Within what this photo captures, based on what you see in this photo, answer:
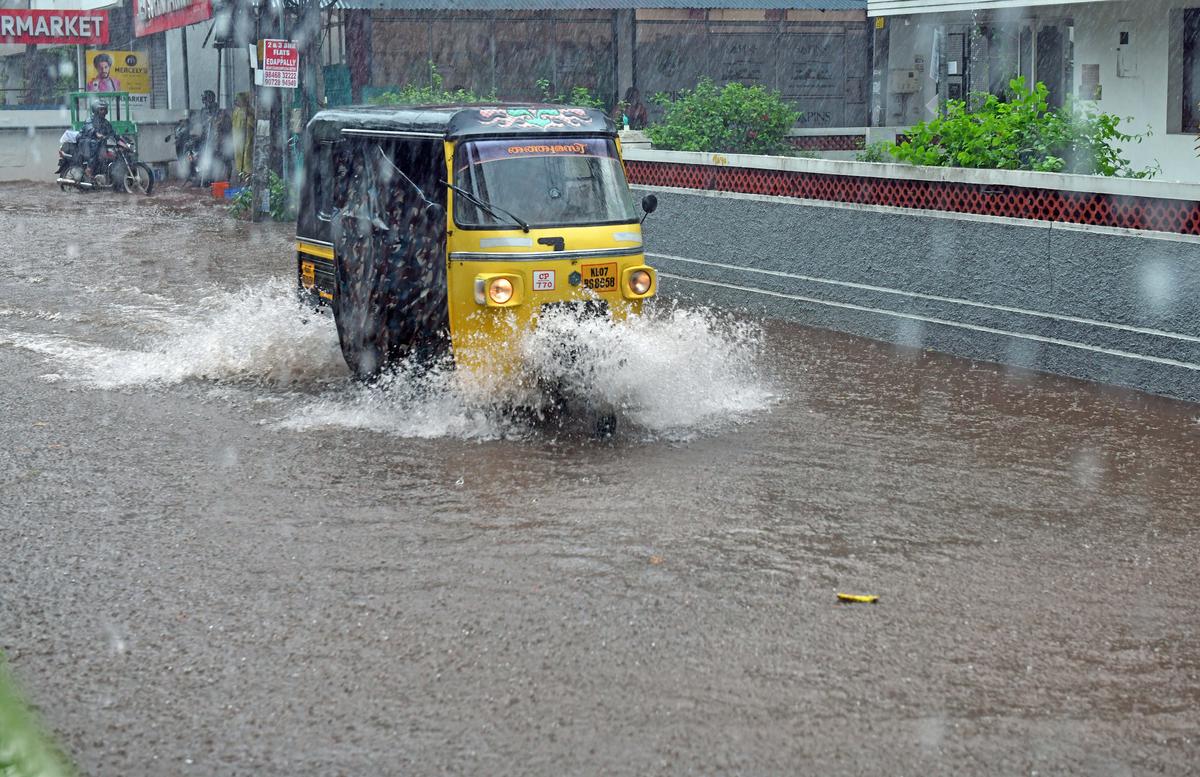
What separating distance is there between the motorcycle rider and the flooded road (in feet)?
61.0

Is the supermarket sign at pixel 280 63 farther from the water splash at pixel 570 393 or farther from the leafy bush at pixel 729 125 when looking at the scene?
the water splash at pixel 570 393

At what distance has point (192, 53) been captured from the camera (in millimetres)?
36438

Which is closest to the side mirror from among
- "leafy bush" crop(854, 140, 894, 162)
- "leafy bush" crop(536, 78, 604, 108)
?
"leafy bush" crop(854, 140, 894, 162)

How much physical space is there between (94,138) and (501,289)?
2223 cm

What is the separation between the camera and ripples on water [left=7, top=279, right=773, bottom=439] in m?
9.19

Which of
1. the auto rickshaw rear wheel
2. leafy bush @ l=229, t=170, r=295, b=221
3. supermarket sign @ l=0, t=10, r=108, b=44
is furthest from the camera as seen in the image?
supermarket sign @ l=0, t=10, r=108, b=44

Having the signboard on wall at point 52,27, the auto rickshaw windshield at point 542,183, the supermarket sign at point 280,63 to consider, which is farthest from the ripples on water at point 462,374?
the signboard on wall at point 52,27

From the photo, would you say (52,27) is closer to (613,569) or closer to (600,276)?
(600,276)

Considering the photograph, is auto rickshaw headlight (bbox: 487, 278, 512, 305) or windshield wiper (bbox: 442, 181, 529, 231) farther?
windshield wiper (bbox: 442, 181, 529, 231)

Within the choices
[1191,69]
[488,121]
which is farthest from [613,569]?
[1191,69]

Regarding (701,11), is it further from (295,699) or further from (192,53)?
(295,699)

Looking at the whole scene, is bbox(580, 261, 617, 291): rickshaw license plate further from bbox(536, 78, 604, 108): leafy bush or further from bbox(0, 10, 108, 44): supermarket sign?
bbox(0, 10, 108, 44): supermarket sign

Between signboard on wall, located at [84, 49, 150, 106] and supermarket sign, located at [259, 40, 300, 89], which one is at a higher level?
signboard on wall, located at [84, 49, 150, 106]

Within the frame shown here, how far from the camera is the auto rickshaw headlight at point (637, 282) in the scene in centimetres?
976
